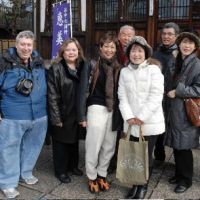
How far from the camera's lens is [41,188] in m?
3.73

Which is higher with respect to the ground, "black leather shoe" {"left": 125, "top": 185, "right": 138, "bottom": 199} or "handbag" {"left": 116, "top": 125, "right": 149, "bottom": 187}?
"handbag" {"left": 116, "top": 125, "right": 149, "bottom": 187}

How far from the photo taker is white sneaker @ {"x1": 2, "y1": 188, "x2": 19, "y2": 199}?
3502 millimetres

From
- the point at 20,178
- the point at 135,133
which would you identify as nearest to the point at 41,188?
the point at 20,178

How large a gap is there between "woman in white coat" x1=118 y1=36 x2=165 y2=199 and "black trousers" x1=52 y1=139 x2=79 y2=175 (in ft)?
3.19

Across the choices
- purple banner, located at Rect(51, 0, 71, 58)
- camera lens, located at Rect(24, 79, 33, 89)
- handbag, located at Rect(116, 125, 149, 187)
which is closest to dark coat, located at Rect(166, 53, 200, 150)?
handbag, located at Rect(116, 125, 149, 187)

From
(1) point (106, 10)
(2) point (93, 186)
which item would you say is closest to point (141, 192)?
(2) point (93, 186)

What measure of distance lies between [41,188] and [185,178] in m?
1.76

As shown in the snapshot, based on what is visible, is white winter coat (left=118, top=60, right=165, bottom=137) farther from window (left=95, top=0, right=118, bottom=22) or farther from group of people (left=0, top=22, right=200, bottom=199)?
window (left=95, top=0, right=118, bottom=22)

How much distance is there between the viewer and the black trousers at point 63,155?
3852 mm

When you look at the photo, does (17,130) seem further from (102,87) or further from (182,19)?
(182,19)

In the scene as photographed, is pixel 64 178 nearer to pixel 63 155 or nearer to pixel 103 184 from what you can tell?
pixel 63 155

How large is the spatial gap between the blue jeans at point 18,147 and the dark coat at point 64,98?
0.23 metres

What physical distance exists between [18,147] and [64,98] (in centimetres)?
81

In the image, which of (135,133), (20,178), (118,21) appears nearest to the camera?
(135,133)
